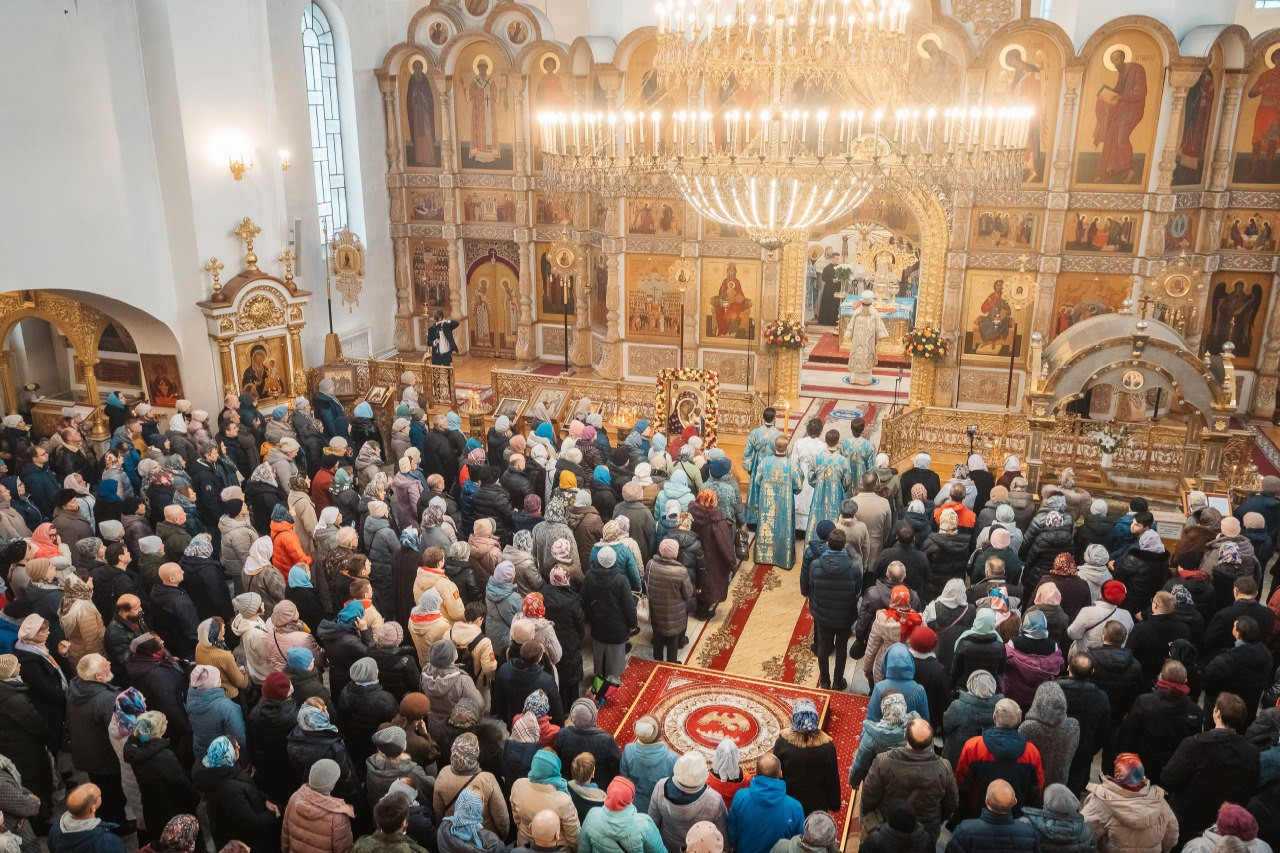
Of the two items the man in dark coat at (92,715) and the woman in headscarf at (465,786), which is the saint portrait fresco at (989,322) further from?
the man in dark coat at (92,715)

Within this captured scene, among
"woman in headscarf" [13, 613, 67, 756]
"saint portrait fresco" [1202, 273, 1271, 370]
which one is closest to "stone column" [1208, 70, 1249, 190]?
"saint portrait fresco" [1202, 273, 1271, 370]

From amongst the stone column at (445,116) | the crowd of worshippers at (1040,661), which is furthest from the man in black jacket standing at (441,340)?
the crowd of worshippers at (1040,661)

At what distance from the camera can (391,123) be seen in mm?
19953

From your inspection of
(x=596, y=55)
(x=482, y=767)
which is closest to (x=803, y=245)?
(x=596, y=55)

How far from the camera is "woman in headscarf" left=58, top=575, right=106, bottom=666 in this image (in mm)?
7227

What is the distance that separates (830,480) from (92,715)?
702cm

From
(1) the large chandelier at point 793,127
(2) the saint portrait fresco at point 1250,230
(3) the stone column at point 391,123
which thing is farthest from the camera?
(3) the stone column at point 391,123

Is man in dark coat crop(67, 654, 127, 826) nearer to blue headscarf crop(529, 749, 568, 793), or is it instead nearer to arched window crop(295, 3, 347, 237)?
blue headscarf crop(529, 749, 568, 793)

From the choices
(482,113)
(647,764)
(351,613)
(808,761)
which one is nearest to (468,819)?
(647,764)

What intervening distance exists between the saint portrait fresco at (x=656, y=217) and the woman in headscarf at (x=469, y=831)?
47.2 feet

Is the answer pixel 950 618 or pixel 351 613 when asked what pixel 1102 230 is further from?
pixel 351 613

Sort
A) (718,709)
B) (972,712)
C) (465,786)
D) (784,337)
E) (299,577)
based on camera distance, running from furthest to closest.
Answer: (784,337) < (718,709) < (299,577) < (972,712) < (465,786)

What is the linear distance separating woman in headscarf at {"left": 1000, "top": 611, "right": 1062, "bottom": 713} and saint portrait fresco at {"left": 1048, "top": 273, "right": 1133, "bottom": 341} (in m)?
11.2

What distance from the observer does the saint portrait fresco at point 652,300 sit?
61.3 ft
